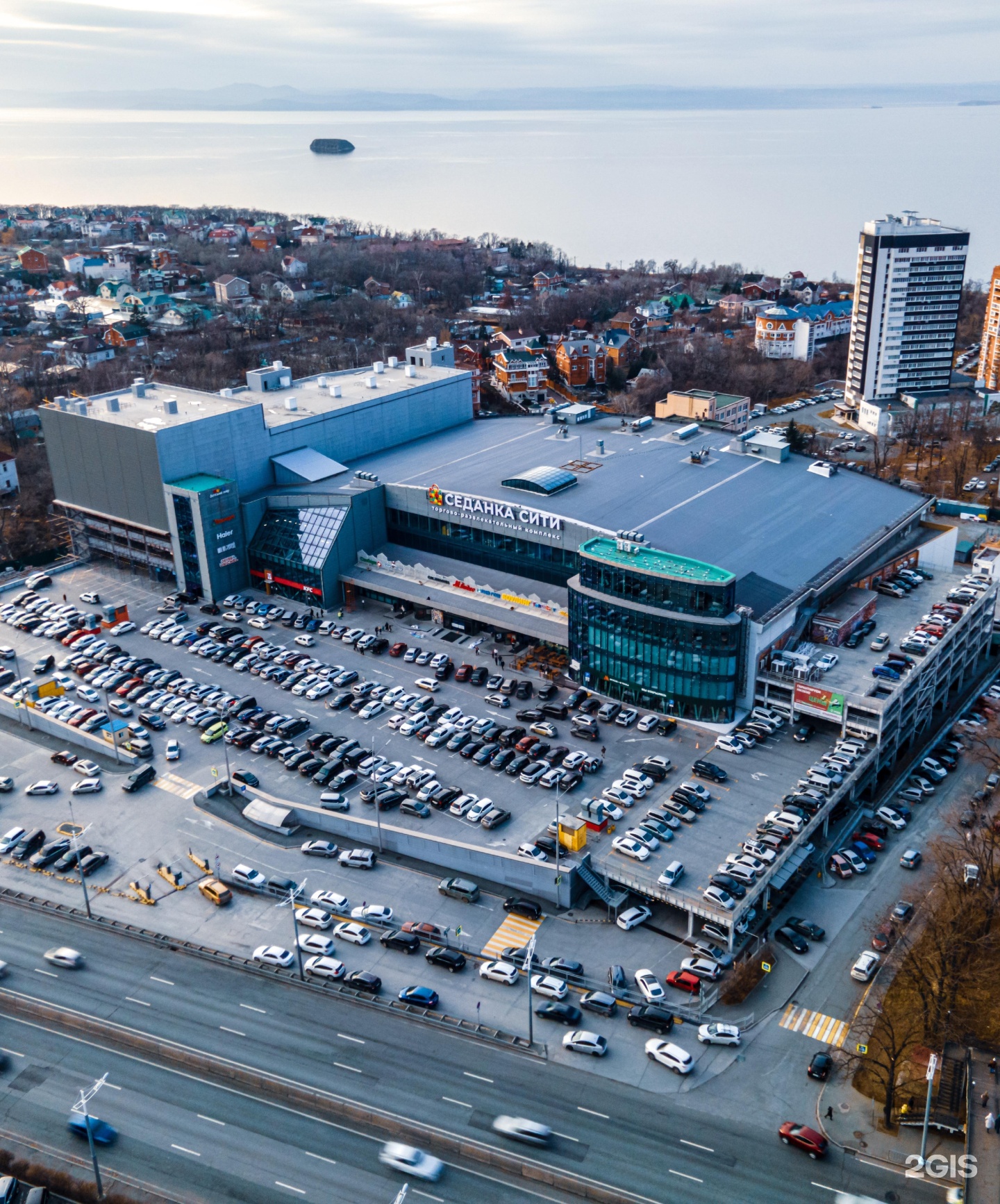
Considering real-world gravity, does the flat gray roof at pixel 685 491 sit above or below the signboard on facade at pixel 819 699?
above

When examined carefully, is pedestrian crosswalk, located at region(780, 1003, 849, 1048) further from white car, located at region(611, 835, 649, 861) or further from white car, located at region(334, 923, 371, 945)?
white car, located at region(334, 923, 371, 945)

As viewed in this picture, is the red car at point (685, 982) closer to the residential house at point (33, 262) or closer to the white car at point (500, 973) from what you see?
the white car at point (500, 973)

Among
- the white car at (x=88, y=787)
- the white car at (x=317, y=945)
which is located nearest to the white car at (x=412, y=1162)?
the white car at (x=317, y=945)

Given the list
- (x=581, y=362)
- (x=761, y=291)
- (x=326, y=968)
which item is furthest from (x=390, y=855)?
(x=761, y=291)

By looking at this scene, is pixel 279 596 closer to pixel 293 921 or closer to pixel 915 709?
pixel 293 921

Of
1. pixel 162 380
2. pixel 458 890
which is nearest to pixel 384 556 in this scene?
pixel 458 890

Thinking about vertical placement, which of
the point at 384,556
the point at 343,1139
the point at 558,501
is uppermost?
the point at 558,501
